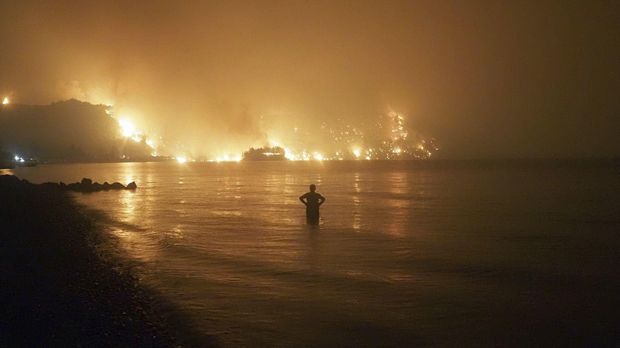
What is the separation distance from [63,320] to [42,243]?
36.1 feet

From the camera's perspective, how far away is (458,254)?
20438mm

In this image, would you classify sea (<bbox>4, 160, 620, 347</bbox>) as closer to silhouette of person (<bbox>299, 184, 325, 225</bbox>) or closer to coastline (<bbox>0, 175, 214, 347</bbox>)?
silhouette of person (<bbox>299, 184, 325, 225</bbox>)

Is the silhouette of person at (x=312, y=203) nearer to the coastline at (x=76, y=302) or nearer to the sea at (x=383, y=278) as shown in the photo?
the sea at (x=383, y=278)

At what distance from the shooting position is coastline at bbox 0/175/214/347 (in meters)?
9.35

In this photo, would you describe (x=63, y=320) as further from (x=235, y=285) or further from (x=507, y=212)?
(x=507, y=212)

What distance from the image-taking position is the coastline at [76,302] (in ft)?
30.7

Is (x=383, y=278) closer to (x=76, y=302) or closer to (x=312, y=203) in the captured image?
(x=76, y=302)

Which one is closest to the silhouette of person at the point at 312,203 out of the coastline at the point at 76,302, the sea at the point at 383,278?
the sea at the point at 383,278


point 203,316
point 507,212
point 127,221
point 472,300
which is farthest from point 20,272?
point 507,212

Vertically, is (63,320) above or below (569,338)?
above

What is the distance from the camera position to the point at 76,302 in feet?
37.5

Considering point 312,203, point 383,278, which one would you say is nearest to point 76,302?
point 383,278

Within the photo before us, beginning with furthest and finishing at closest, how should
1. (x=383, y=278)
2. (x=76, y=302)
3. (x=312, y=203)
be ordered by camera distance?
(x=312, y=203) < (x=383, y=278) < (x=76, y=302)

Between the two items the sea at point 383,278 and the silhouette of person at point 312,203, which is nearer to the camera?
the sea at point 383,278
